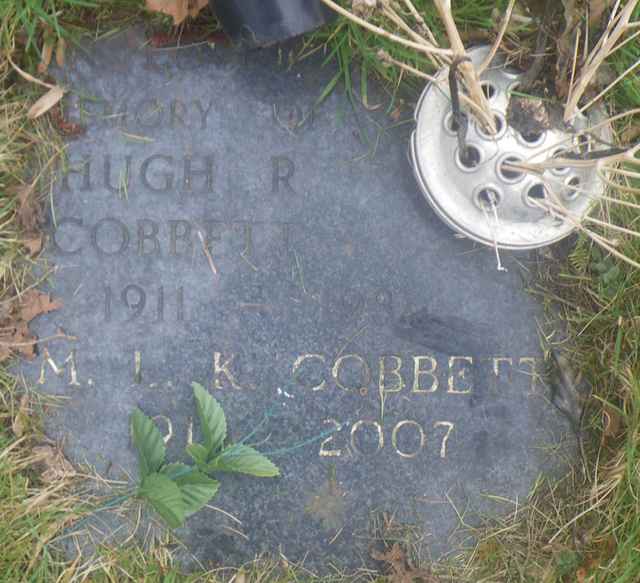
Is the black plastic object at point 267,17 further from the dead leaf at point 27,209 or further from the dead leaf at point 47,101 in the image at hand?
the dead leaf at point 27,209

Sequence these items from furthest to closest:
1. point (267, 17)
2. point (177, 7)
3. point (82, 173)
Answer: point (82, 173), point (177, 7), point (267, 17)

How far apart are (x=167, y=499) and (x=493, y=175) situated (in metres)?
1.20

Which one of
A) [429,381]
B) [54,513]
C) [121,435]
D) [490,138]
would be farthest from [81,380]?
[490,138]

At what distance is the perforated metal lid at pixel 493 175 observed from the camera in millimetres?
1783

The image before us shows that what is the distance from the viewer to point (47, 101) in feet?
6.03

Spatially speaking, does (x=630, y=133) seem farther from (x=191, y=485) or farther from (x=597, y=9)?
(x=191, y=485)

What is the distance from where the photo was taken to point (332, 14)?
175 centimetres

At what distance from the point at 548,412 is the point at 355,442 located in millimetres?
556

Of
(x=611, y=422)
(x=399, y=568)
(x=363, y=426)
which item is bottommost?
(x=399, y=568)

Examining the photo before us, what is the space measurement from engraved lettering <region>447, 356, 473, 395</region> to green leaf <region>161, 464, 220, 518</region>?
693 mm

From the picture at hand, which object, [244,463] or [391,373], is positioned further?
[391,373]

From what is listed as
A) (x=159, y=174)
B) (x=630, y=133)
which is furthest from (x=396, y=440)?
(x=630, y=133)

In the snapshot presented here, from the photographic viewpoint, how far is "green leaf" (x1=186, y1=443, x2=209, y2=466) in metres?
1.75

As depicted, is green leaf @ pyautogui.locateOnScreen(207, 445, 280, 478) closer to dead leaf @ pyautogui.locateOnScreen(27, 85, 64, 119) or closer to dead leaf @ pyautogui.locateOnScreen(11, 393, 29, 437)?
dead leaf @ pyautogui.locateOnScreen(11, 393, 29, 437)
